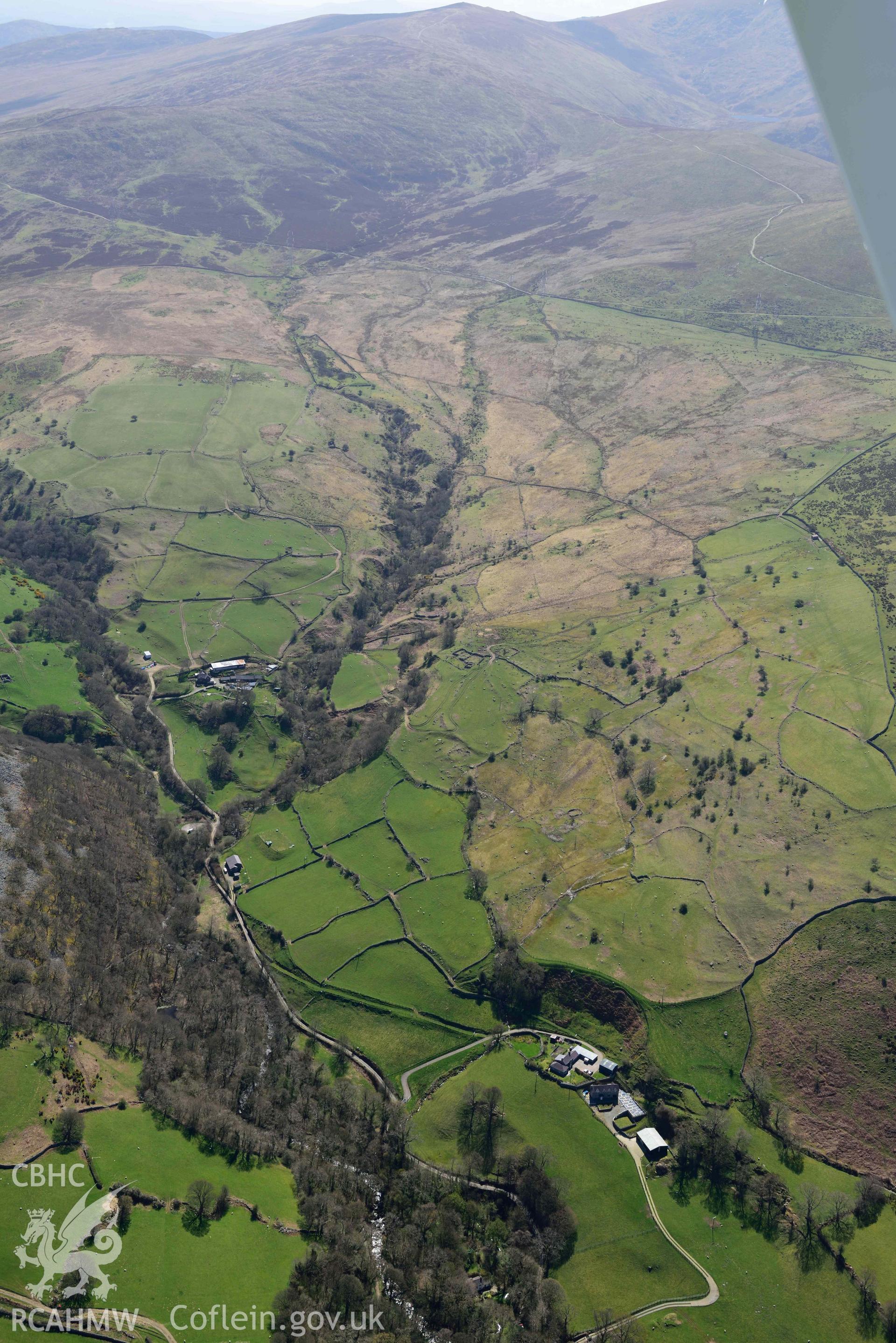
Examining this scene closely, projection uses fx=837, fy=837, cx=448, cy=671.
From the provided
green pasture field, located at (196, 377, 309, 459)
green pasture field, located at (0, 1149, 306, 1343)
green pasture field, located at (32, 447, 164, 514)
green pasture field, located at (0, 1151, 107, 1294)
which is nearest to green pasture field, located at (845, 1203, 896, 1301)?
green pasture field, located at (0, 1149, 306, 1343)

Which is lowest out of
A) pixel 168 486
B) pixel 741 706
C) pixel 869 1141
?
pixel 869 1141

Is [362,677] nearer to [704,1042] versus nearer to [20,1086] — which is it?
[704,1042]

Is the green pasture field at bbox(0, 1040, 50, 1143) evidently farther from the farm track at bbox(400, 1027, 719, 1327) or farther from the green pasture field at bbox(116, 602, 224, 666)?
the green pasture field at bbox(116, 602, 224, 666)

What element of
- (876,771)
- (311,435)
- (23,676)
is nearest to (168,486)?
(311,435)

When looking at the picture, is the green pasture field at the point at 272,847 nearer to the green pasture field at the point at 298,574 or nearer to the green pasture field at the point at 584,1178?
the green pasture field at the point at 584,1178

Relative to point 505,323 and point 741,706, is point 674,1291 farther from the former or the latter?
point 505,323

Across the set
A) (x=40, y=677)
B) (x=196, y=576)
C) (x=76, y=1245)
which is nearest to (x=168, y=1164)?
(x=76, y=1245)
